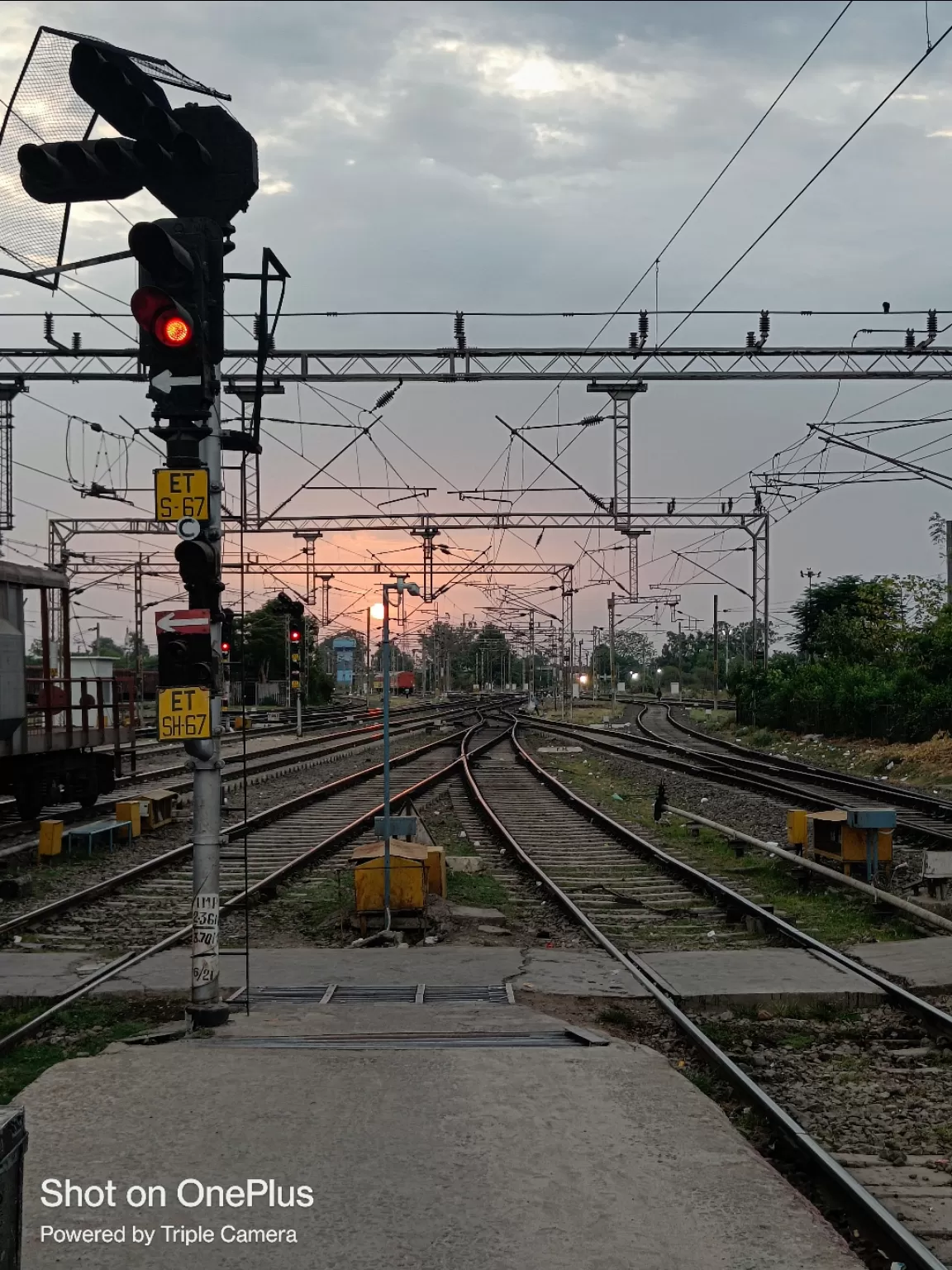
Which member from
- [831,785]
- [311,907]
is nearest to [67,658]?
[311,907]

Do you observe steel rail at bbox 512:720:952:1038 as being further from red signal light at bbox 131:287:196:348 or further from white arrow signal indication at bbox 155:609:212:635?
red signal light at bbox 131:287:196:348

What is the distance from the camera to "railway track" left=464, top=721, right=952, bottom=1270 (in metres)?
4.72

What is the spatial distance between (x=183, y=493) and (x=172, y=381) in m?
0.71

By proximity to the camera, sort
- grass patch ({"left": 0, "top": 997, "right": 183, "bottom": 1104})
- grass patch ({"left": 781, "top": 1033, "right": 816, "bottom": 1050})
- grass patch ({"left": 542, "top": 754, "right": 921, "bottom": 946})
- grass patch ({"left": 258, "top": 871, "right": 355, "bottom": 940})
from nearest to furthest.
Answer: grass patch ({"left": 0, "top": 997, "right": 183, "bottom": 1104})
grass patch ({"left": 781, "top": 1033, "right": 816, "bottom": 1050})
grass patch ({"left": 542, "top": 754, "right": 921, "bottom": 946})
grass patch ({"left": 258, "top": 871, "right": 355, "bottom": 940})

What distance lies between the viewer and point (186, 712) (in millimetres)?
7203

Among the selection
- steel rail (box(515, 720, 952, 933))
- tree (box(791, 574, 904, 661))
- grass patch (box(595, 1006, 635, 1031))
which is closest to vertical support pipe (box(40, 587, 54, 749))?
steel rail (box(515, 720, 952, 933))

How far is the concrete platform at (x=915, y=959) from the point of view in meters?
8.40

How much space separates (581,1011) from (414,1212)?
3664 mm

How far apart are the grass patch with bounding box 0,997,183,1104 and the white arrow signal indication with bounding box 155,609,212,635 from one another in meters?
2.58

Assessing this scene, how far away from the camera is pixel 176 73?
7.73 meters

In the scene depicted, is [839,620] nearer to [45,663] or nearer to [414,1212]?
[45,663]

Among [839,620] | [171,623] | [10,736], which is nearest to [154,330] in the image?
[171,623]

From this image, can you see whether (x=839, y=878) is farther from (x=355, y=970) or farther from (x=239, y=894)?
(x=239, y=894)

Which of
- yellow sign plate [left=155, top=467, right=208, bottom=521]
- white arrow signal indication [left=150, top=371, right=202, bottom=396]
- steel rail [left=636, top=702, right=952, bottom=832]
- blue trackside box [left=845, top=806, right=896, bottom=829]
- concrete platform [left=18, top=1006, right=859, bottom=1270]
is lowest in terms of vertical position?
steel rail [left=636, top=702, right=952, bottom=832]
